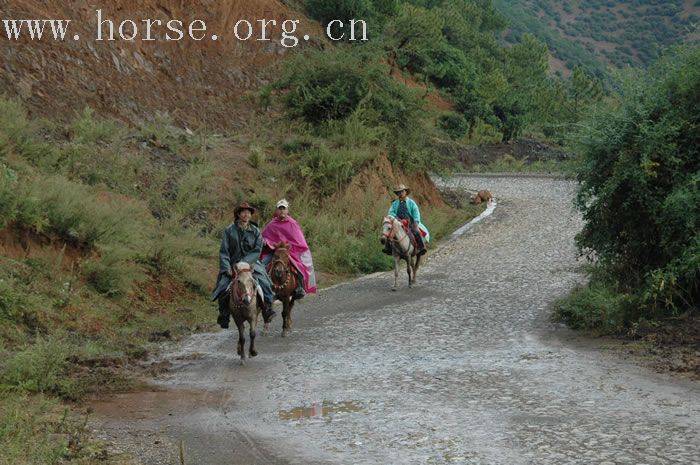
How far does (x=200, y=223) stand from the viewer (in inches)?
1015

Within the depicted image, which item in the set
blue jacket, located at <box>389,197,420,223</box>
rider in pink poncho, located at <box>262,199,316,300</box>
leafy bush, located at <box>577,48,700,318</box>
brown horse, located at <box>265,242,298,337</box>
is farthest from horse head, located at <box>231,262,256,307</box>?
blue jacket, located at <box>389,197,420,223</box>

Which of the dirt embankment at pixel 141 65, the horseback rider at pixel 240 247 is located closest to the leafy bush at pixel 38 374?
the horseback rider at pixel 240 247

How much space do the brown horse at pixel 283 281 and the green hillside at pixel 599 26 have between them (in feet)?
423

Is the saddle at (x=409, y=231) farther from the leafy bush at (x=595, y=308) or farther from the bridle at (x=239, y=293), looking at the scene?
the bridle at (x=239, y=293)

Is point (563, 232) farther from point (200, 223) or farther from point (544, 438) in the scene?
point (544, 438)

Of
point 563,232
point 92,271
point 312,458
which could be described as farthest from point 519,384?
point 563,232

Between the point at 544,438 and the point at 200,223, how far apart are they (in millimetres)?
16666

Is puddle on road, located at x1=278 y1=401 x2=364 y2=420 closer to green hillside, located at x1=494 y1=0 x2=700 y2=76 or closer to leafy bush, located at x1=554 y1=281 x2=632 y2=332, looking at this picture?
leafy bush, located at x1=554 y1=281 x2=632 y2=332

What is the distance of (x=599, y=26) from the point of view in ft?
564

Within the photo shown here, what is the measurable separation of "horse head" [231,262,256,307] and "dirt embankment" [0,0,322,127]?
47.6 feet

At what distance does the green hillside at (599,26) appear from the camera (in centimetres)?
15038

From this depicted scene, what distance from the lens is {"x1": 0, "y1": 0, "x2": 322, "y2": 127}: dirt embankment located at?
29.3 m

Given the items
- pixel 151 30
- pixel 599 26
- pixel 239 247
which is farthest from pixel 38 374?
pixel 599 26

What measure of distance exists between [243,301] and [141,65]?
21255 millimetres
